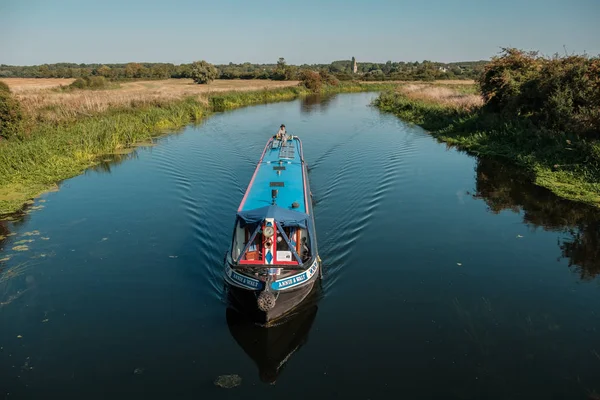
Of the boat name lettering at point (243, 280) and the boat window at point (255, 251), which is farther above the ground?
the boat window at point (255, 251)

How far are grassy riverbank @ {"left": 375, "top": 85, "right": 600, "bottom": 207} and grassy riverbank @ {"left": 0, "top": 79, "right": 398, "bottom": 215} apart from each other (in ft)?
77.6

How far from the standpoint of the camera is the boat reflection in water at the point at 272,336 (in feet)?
28.9

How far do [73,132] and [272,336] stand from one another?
24.2m

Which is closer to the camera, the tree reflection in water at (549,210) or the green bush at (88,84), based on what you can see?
the tree reflection in water at (549,210)

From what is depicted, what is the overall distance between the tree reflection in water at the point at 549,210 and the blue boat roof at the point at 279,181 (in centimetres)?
858

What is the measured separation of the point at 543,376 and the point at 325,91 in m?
78.9

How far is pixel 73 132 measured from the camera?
27422mm

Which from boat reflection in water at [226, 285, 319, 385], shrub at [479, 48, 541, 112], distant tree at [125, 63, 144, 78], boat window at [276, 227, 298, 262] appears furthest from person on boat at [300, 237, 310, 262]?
distant tree at [125, 63, 144, 78]

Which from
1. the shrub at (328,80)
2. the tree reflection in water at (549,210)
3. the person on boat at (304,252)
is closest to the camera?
the person on boat at (304,252)

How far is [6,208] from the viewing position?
16484mm

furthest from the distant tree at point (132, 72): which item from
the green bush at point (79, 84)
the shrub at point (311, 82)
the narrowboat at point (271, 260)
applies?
the narrowboat at point (271, 260)

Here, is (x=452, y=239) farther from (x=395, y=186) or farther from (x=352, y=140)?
(x=352, y=140)

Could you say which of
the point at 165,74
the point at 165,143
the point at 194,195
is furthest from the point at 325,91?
the point at 194,195

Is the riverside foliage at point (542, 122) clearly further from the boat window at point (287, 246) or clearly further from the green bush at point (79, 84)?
the green bush at point (79, 84)
